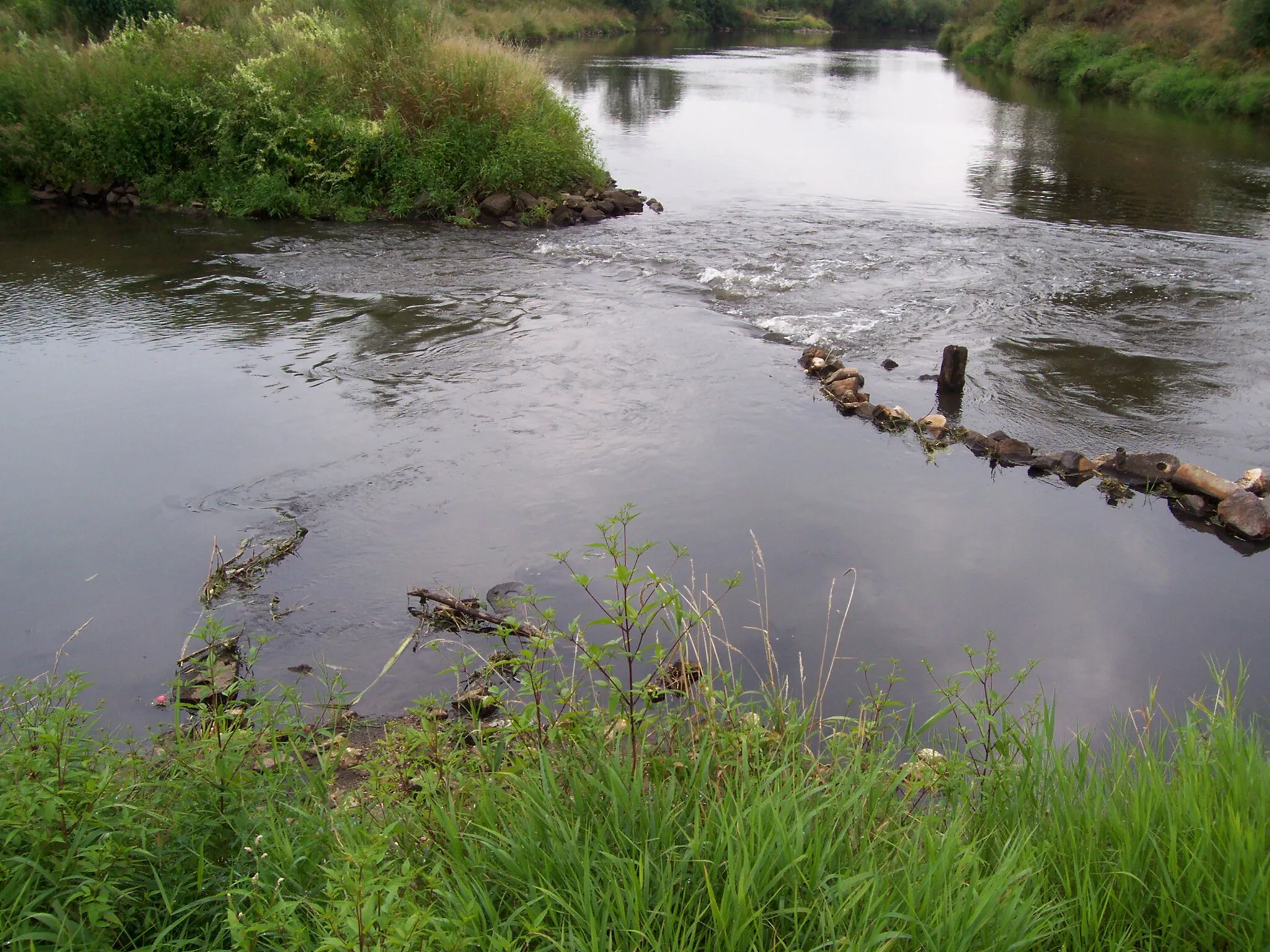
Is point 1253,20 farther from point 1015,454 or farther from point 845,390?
point 1015,454

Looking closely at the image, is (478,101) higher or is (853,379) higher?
(478,101)

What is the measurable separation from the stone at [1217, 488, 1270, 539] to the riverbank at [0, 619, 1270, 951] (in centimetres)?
406

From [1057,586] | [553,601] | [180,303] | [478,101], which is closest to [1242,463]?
[1057,586]

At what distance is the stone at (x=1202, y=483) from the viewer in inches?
290

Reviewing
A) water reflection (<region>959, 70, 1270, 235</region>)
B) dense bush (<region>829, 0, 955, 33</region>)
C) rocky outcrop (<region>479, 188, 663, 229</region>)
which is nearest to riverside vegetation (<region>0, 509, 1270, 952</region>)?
rocky outcrop (<region>479, 188, 663, 229</region>)

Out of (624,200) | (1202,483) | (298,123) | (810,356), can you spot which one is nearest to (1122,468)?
(1202,483)

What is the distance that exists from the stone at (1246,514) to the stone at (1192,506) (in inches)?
5.0

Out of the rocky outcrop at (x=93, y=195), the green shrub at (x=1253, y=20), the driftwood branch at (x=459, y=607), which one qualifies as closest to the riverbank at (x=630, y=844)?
the driftwood branch at (x=459, y=607)

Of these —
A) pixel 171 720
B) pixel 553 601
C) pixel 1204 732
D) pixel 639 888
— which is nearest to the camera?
pixel 639 888

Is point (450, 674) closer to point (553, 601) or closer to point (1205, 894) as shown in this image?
point (553, 601)

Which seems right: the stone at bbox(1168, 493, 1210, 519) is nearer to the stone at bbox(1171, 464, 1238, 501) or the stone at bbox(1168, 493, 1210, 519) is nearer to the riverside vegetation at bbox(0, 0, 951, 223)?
the stone at bbox(1171, 464, 1238, 501)

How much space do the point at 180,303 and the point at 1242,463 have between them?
40.1 ft

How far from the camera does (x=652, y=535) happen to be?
22.6 ft

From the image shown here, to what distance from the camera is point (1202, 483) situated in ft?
24.5
